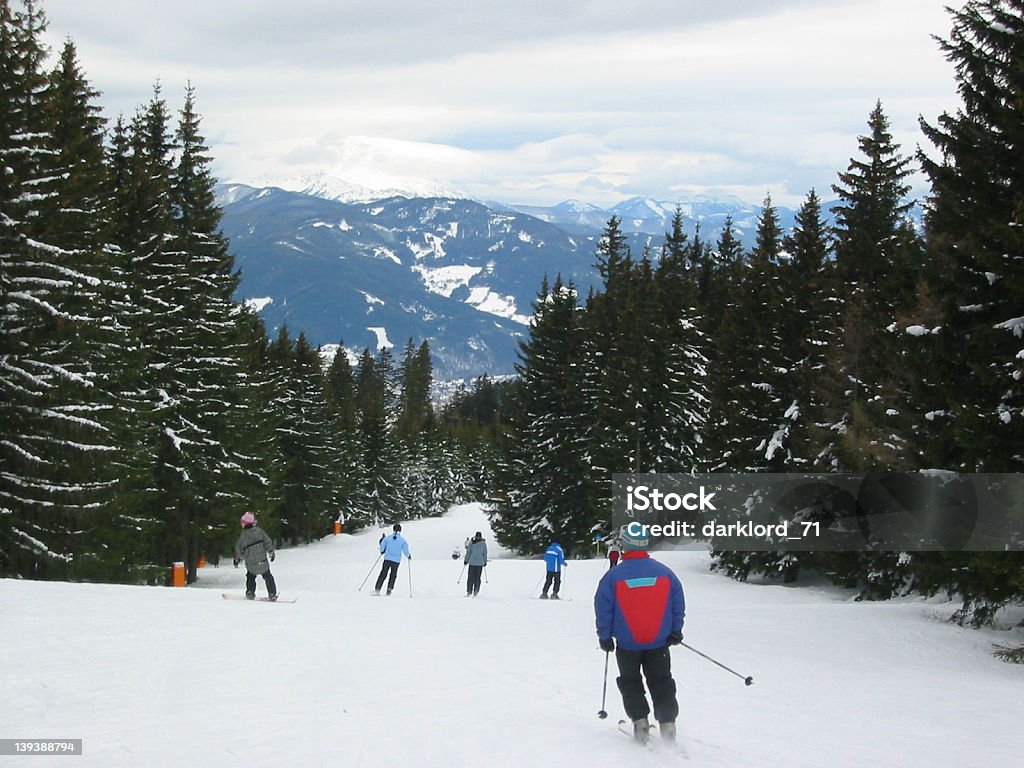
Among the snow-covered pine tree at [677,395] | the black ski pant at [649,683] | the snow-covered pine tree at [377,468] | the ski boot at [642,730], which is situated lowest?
the snow-covered pine tree at [377,468]

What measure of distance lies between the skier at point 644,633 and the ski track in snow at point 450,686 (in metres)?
0.33

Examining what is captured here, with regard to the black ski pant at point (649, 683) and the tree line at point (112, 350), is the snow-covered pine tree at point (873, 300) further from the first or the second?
the tree line at point (112, 350)

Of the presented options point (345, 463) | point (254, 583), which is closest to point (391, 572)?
point (254, 583)

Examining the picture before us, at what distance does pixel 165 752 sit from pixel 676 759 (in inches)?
158

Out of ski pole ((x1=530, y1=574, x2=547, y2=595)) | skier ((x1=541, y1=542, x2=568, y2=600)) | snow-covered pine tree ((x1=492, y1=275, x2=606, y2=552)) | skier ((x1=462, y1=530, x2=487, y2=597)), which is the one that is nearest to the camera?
skier ((x1=462, y1=530, x2=487, y2=597))

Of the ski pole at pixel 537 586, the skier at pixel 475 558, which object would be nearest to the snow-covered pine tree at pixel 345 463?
the ski pole at pixel 537 586

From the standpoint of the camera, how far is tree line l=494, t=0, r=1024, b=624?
1389 cm

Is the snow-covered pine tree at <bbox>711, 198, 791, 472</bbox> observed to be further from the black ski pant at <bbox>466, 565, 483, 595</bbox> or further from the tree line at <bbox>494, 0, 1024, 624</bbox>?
the black ski pant at <bbox>466, 565, 483, 595</bbox>

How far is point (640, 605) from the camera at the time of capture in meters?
7.92

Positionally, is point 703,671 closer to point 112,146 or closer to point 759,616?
point 759,616

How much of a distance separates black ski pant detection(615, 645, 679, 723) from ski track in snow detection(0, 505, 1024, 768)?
0.30 m

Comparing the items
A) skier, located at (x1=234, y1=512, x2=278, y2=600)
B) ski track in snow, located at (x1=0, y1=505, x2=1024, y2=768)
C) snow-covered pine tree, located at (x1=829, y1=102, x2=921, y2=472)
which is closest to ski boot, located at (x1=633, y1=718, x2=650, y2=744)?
ski track in snow, located at (x1=0, y1=505, x2=1024, y2=768)

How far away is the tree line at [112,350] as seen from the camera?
2127cm

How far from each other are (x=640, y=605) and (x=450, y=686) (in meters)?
3.47
